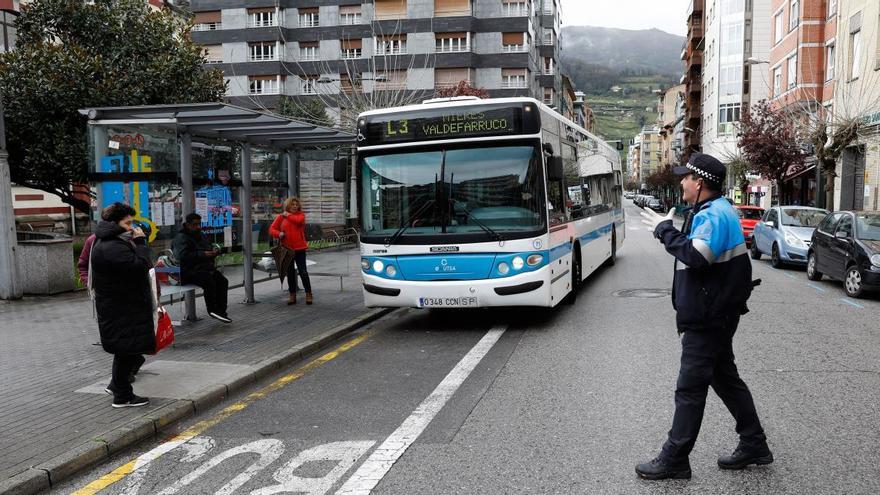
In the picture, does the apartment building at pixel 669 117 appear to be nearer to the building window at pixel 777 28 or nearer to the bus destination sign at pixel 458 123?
the building window at pixel 777 28

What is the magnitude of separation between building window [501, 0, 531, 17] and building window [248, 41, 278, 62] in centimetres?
1783

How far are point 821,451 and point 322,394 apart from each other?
387cm

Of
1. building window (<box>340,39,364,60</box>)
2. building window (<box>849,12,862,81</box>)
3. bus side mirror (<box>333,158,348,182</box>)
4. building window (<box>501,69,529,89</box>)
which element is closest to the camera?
bus side mirror (<box>333,158,348,182</box>)

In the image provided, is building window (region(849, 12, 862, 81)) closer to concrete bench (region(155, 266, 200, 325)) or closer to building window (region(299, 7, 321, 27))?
concrete bench (region(155, 266, 200, 325))

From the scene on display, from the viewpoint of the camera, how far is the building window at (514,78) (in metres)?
55.8

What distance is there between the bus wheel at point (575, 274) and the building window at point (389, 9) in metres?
45.8

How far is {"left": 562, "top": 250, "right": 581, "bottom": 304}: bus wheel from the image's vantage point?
11336 mm

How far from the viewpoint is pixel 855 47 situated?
95.2 ft

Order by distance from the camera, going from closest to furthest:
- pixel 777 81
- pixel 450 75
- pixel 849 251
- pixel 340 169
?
1. pixel 340 169
2. pixel 849 251
3. pixel 777 81
4. pixel 450 75

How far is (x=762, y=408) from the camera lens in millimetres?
5676

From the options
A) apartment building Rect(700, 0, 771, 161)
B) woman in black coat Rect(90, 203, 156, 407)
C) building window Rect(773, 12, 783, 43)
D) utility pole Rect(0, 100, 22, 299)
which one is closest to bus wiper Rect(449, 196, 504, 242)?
woman in black coat Rect(90, 203, 156, 407)

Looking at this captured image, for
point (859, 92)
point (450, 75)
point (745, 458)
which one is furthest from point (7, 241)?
point (450, 75)

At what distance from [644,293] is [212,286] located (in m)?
7.39

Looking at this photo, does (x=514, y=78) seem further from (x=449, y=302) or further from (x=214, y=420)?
(x=214, y=420)
